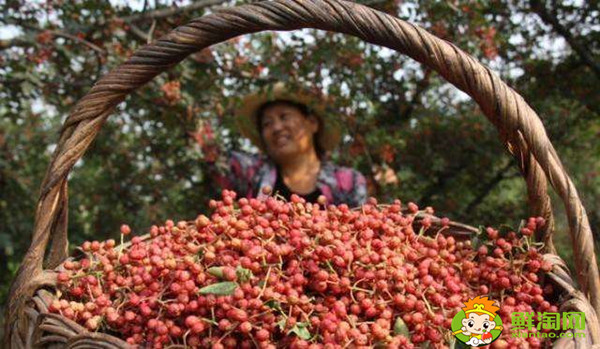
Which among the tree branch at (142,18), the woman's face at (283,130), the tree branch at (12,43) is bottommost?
the woman's face at (283,130)

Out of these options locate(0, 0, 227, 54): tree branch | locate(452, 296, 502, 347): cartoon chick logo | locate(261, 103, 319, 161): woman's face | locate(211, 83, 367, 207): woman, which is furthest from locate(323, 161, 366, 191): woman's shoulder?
locate(452, 296, 502, 347): cartoon chick logo

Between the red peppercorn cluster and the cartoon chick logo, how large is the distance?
16 millimetres

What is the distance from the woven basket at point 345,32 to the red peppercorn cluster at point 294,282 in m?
0.05

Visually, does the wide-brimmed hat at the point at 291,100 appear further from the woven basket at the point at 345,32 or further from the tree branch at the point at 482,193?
the woven basket at the point at 345,32

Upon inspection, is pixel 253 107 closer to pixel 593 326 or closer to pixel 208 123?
pixel 208 123

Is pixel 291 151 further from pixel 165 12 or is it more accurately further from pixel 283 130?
pixel 165 12

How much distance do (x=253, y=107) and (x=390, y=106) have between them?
744mm

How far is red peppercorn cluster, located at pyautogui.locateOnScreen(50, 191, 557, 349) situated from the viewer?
2.76 feet

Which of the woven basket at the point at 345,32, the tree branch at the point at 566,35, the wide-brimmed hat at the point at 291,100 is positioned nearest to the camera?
the woven basket at the point at 345,32

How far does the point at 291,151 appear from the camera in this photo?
2.58 metres

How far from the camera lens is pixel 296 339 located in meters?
0.81

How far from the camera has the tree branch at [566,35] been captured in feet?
6.52

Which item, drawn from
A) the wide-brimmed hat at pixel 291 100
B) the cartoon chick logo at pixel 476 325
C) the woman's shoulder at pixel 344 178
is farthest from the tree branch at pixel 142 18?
the cartoon chick logo at pixel 476 325

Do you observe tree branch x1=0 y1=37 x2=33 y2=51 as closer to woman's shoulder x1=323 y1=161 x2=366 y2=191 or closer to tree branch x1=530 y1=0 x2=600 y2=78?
woman's shoulder x1=323 y1=161 x2=366 y2=191
